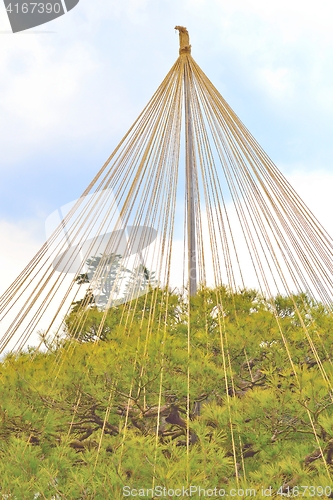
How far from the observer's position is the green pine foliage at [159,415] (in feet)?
4.93

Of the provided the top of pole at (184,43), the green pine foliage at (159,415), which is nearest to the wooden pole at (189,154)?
the top of pole at (184,43)

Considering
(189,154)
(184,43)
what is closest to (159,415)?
(189,154)

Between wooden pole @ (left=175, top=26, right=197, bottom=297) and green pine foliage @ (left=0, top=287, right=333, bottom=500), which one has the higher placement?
wooden pole @ (left=175, top=26, right=197, bottom=297)

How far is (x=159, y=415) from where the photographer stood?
2.02 meters

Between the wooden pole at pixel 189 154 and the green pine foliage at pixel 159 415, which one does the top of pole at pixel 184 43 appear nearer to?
the wooden pole at pixel 189 154

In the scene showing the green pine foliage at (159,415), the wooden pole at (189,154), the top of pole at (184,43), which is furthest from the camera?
the top of pole at (184,43)

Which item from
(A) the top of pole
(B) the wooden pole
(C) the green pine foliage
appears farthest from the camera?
(A) the top of pole

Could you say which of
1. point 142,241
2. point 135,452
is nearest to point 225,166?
point 142,241

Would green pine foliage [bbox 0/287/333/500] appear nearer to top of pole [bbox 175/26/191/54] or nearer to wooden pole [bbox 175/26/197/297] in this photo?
wooden pole [bbox 175/26/197/297]

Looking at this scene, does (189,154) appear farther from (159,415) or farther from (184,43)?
(159,415)

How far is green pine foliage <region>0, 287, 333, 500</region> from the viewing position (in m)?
1.50

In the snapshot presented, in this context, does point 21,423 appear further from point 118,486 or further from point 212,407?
point 212,407

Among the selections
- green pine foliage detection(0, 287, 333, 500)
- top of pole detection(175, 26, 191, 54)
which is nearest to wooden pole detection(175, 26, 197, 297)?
top of pole detection(175, 26, 191, 54)

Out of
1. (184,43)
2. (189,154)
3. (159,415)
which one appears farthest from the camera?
(184,43)
